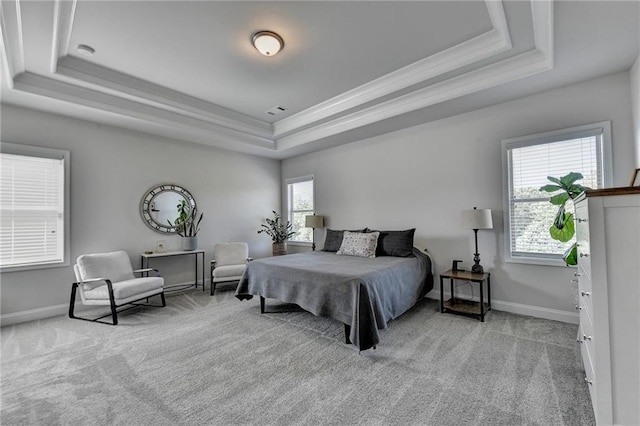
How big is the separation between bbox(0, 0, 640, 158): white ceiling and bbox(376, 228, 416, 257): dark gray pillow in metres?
1.73

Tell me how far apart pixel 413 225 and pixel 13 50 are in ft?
17.0

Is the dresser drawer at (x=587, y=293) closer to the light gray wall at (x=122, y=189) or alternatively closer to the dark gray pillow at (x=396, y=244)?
the dark gray pillow at (x=396, y=244)

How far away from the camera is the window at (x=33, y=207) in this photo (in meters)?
3.50

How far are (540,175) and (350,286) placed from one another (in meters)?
2.80

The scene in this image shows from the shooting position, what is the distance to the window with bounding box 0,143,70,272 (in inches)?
138

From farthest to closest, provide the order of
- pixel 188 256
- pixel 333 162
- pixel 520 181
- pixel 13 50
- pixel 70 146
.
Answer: pixel 333 162 → pixel 188 256 → pixel 70 146 → pixel 520 181 → pixel 13 50

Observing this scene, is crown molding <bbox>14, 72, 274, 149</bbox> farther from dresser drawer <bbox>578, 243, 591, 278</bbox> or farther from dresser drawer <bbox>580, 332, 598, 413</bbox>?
dresser drawer <bbox>580, 332, 598, 413</bbox>

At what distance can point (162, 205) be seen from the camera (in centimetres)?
479

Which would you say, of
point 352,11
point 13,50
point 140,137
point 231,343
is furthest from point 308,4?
point 140,137

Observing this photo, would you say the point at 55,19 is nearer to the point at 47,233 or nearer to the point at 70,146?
the point at 70,146

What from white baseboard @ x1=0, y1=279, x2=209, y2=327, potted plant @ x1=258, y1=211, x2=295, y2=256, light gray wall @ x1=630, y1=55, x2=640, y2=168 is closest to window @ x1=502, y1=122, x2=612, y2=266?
light gray wall @ x1=630, y1=55, x2=640, y2=168

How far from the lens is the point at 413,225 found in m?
4.52

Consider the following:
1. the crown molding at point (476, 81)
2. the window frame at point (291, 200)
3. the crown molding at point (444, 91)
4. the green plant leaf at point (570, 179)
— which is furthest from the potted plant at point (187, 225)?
the green plant leaf at point (570, 179)

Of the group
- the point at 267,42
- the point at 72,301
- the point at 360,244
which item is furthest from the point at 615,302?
the point at 72,301
